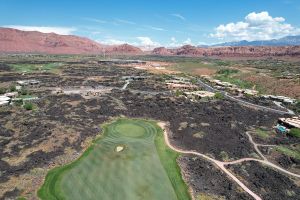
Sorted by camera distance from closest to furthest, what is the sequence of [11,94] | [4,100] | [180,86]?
[4,100]
[11,94]
[180,86]

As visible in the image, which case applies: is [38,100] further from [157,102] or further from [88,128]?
[157,102]

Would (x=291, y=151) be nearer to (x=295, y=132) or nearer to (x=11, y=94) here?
(x=295, y=132)

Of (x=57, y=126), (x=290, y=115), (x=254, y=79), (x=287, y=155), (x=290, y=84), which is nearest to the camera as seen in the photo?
(x=287, y=155)

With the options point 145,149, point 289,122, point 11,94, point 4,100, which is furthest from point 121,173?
point 11,94

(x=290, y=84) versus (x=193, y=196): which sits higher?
(x=290, y=84)

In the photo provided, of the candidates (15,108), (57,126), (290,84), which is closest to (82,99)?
(15,108)

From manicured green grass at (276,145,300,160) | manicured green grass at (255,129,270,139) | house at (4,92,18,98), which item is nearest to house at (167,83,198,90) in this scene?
manicured green grass at (255,129,270,139)

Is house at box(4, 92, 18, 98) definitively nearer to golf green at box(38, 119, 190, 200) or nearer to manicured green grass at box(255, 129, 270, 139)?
golf green at box(38, 119, 190, 200)

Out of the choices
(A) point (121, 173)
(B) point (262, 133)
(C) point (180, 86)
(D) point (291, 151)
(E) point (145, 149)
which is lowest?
(A) point (121, 173)

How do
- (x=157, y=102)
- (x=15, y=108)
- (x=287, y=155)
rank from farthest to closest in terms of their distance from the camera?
(x=157, y=102) → (x=15, y=108) → (x=287, y=155)
